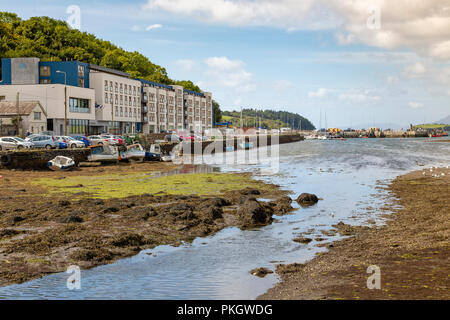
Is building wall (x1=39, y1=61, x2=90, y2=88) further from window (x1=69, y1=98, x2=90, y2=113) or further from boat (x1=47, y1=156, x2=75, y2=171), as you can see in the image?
boat (x1=47, y1=156, x2=75, y2=171)

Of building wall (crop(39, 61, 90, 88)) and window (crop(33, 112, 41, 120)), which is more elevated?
building wall (crop(39, 61, 90, 88))

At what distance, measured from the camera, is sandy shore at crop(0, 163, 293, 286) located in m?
15.1

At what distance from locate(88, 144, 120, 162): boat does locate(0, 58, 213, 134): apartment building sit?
15.9 m

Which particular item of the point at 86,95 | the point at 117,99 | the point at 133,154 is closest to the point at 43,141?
the point at 133,154

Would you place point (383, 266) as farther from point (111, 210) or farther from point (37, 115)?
point (37, 115)

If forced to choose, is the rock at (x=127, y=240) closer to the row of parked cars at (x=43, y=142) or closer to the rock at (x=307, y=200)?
the rock at (x=307, y=200)

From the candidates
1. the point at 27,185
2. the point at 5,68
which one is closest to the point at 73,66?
the point at 5,68

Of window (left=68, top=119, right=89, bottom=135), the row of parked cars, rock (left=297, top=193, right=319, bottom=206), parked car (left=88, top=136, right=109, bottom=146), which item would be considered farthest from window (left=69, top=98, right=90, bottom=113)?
rock (left=297, top=193, right=319, bottom=206)

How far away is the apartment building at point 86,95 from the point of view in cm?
9306

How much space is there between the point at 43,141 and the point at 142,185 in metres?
25.1

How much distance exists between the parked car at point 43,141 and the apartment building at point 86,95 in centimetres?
1327

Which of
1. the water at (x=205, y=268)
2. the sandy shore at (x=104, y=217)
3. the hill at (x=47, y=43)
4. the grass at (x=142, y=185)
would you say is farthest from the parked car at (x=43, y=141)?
the hill at (x=47, y=43)

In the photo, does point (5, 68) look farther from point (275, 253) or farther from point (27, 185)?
point (275, 253)

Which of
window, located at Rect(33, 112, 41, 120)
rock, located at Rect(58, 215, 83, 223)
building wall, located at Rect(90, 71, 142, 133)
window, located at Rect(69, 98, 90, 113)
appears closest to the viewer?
rock, located at Rect(58, 215, 83, 223)
